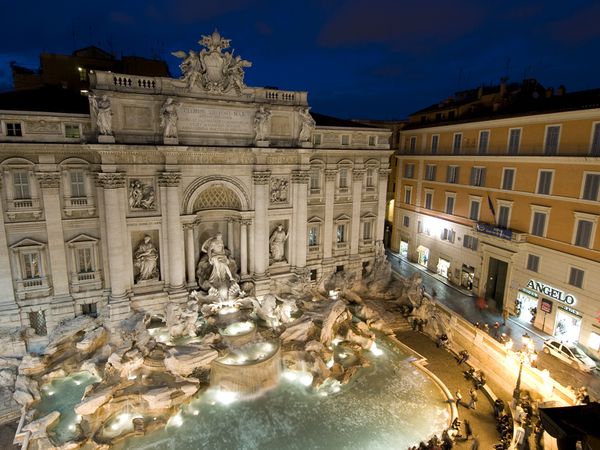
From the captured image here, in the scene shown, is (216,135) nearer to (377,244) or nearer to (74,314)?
(74,314)

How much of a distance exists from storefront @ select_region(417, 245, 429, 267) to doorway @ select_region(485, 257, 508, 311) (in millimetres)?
6785

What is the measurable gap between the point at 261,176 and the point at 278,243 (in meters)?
4.64

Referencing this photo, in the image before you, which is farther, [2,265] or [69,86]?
[69,86]

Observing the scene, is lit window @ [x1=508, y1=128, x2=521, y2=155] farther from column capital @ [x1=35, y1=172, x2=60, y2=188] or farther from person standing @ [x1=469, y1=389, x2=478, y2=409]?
column capital @ [x1=35, y1=172, x2=60, y2=188]

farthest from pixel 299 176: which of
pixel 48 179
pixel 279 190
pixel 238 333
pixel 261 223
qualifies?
pixel 48 179

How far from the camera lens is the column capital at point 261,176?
76.3ft

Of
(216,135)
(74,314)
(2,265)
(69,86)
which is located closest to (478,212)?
(216,135)

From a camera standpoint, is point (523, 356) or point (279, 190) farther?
point (279, 190)

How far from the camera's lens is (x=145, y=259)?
2131cm

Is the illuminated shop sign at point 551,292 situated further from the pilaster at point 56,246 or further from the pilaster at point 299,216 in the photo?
the pilaster at point 56,246

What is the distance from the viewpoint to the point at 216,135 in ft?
71.8

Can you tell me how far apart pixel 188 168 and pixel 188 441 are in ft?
44.8

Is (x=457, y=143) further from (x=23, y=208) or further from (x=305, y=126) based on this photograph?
(x=23, y=208)

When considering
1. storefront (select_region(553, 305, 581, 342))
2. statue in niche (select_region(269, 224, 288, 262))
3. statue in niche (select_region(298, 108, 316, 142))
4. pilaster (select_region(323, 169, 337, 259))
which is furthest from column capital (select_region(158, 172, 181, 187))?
storefront (select_region(553, 305, 581, 342))
